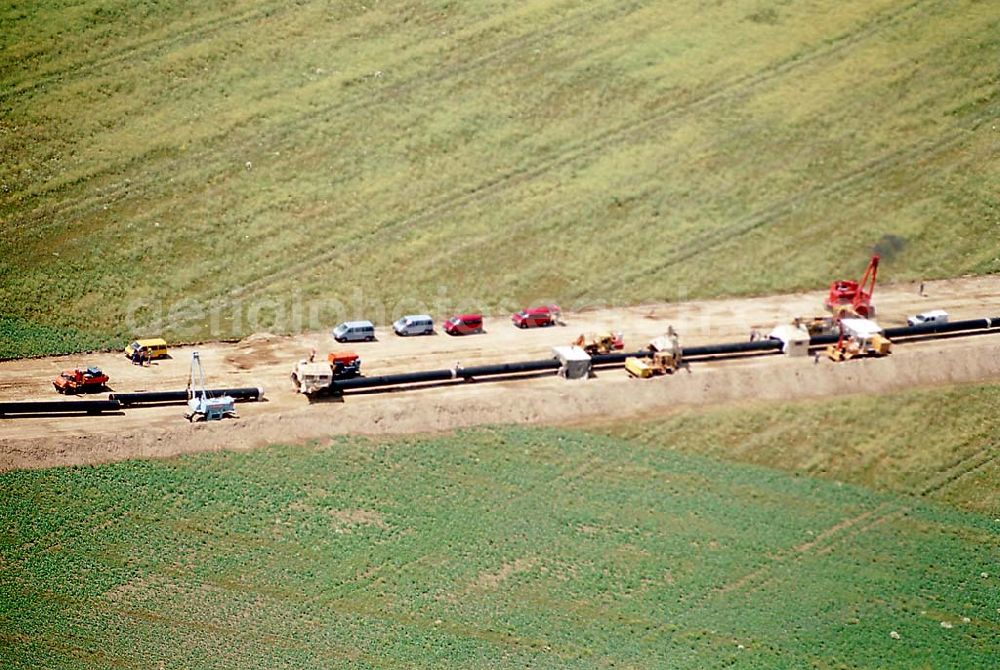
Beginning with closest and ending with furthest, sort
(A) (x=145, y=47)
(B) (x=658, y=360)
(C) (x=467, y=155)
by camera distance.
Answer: (B) (x=658, y=360) → (C) (x=467, y=155) → (A) (x=145, y=47)

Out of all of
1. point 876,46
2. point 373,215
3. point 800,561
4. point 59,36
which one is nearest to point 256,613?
point 800,561

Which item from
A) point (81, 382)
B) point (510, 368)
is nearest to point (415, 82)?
point (510, 368)

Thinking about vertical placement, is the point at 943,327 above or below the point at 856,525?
above

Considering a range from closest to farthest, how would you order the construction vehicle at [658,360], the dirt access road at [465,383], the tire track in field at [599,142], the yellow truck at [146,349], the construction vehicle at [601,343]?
the dirt access road at [465,383] → the yellow truck at [146,349] → the construction vehicle at [658,360] → the construction vehicle at [601,343] → the tire track in field at [599,142]

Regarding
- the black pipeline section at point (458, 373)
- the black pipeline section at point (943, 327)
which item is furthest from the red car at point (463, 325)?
the black pipeline section at point (943, 327)

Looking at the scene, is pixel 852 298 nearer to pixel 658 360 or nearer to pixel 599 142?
pixel 658 360

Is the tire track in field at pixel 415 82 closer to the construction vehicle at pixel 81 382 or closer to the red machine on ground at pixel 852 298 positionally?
the construction vehicle at pixel 81 382

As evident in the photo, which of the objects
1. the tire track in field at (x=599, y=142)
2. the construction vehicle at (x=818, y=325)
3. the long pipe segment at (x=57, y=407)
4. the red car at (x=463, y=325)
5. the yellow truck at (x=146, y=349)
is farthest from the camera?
the tire track in field at (x=599, y=142)
